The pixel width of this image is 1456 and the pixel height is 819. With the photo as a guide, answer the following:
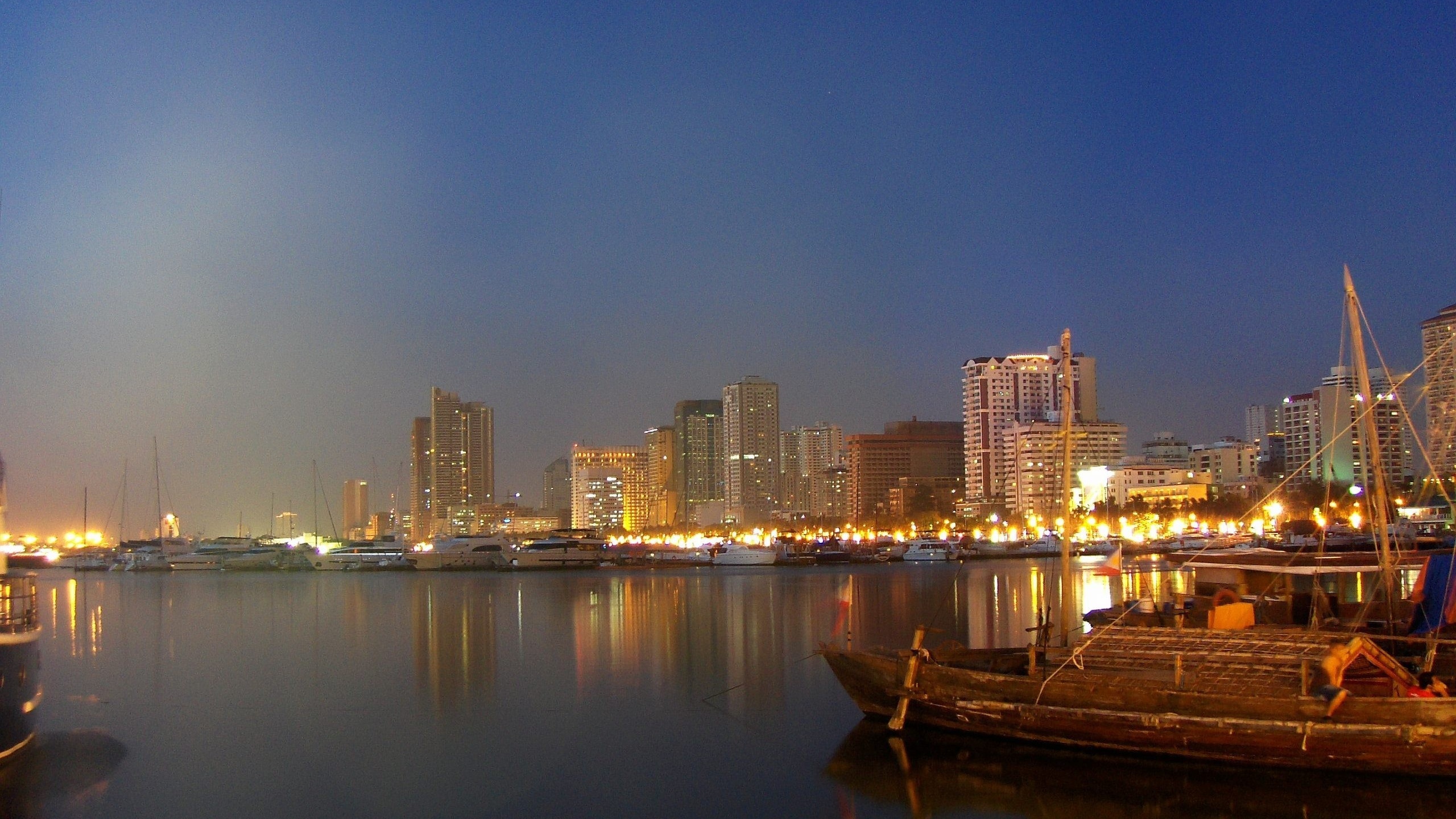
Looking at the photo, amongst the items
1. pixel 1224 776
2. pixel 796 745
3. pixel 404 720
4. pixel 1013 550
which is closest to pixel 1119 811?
pixel 1224 776

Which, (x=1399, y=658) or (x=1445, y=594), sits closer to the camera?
(x=1399, y=658)

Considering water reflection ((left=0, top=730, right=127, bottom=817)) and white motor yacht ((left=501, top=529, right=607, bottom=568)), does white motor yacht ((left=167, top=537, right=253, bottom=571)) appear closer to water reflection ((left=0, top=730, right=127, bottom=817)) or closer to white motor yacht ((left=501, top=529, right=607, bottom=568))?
white motor yacht ((left=501, top=529, right=607, bottom=568))

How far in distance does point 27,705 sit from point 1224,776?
1947cm

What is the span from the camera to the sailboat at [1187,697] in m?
14.8

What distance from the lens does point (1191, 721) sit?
15891mm

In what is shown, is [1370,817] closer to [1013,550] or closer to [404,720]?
[404,720]

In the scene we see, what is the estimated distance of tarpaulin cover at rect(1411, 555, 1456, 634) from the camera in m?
19.8

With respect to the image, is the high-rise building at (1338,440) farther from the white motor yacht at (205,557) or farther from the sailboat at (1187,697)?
the white motor yacht at (205,557)

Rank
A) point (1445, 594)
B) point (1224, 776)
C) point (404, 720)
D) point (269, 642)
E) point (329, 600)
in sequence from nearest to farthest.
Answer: point (1224, 776) < point (1445, 594) < point (404, 720) < point (269, 642) < point (329, 600)

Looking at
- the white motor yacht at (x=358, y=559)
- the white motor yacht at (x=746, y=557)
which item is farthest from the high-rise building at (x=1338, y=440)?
the white motor yacht at (x=358, y=559)

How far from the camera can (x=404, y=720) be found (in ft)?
73.4

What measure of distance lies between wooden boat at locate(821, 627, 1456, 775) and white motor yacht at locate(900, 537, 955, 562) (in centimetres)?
9630

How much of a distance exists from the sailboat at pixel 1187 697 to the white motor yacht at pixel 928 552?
95.3 m

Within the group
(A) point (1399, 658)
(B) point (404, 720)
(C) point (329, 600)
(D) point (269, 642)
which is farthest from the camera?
(C) point (329, 600)
